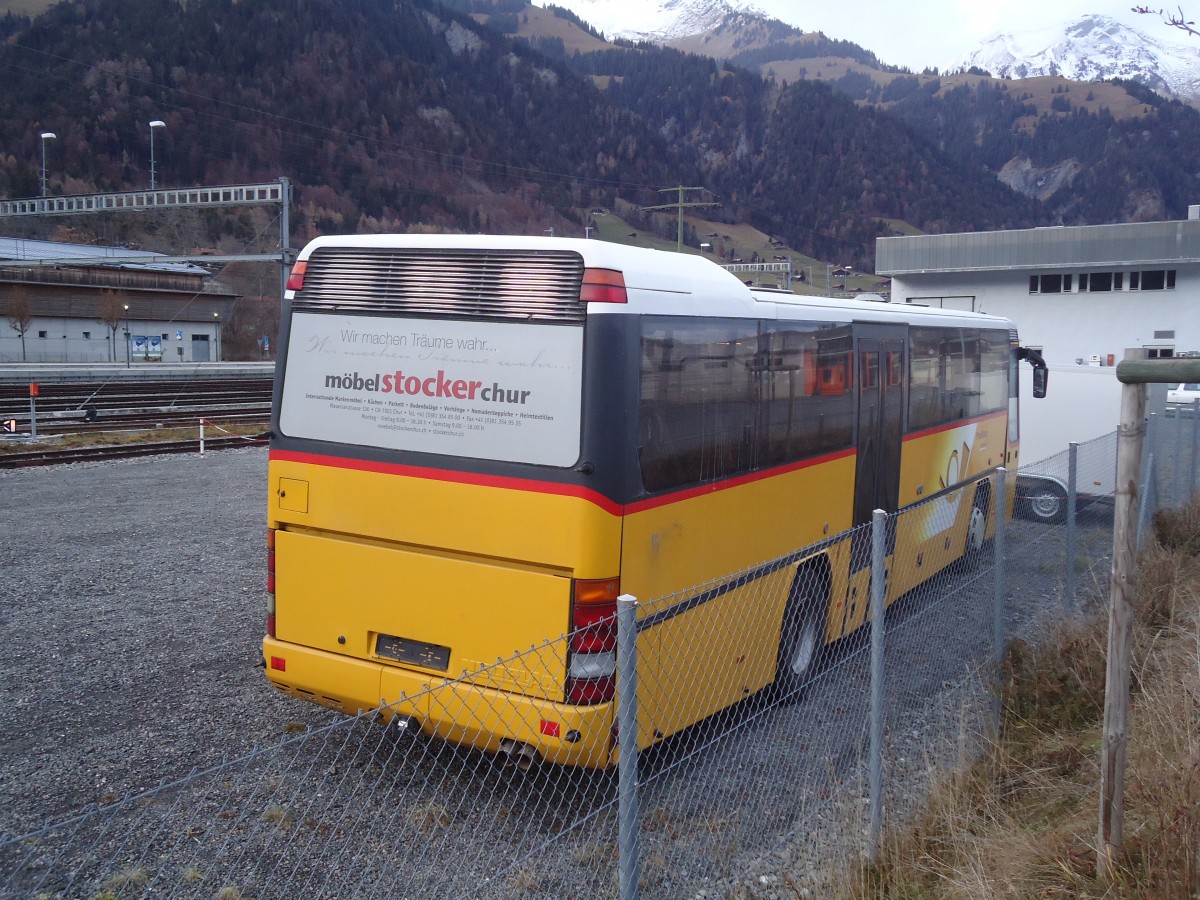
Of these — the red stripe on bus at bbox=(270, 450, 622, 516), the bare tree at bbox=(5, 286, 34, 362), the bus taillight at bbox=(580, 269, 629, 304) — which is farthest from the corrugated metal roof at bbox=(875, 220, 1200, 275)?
the bare tree at bbox=(5, 286, 34, 362)

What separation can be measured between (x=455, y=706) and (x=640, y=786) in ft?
3.59

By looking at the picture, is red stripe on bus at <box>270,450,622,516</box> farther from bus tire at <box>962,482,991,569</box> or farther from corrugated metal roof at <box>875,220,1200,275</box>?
corrugated metal roof at <box>875,220,1200,275</box>

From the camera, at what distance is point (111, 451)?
21.1 meters

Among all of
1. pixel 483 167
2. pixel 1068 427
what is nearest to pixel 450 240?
pixel 1068 427

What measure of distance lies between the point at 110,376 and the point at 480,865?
125 feet

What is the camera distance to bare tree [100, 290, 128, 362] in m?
54.1

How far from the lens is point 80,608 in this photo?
9727 mm

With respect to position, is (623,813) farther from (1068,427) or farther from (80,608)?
(1068,427)

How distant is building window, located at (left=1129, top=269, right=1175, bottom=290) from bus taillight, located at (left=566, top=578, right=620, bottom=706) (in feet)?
130

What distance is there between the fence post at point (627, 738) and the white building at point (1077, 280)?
3729 centimetres

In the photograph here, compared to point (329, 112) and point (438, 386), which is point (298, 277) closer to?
point (438, 386)

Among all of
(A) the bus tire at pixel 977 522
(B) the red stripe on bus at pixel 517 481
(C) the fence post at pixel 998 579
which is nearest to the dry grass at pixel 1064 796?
(C) the fence post at pixel 998 579

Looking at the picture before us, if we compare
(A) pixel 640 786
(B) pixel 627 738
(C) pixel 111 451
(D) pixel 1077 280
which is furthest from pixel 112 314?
(B) pixel 627 738

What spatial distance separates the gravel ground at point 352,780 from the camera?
→ 16.1 feet
